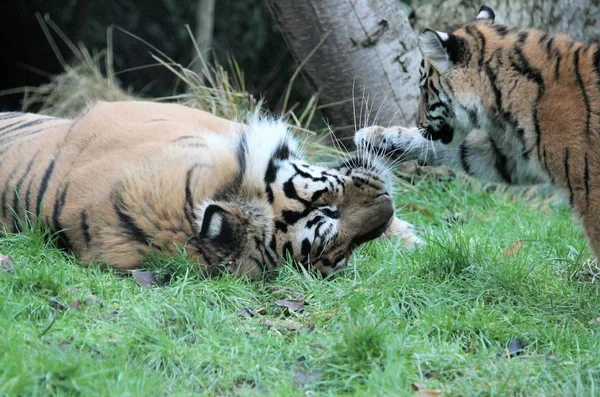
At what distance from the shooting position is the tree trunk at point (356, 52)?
650 cm

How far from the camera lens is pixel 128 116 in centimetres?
482

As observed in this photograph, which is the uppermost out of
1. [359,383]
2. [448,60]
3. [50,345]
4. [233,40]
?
[448,60]

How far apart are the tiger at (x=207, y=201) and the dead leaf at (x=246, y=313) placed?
273 mm

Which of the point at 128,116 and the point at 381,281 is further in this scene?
the point at 128,116

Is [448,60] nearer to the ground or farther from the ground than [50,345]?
farther from the ground

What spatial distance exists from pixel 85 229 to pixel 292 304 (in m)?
1.08

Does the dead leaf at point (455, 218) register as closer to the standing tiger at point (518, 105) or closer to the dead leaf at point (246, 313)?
the standing tiger at point (518, 105)

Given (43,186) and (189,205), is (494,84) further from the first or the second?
(43,186)

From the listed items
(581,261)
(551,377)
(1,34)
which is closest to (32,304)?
(551,377)

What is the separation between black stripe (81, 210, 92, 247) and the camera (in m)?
4.18

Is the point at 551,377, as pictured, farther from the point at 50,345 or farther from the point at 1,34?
the point at 1,34

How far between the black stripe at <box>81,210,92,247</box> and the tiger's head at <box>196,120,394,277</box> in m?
0.56

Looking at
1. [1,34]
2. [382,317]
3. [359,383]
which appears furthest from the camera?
[1,34]

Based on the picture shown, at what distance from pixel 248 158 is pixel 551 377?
1.82m
